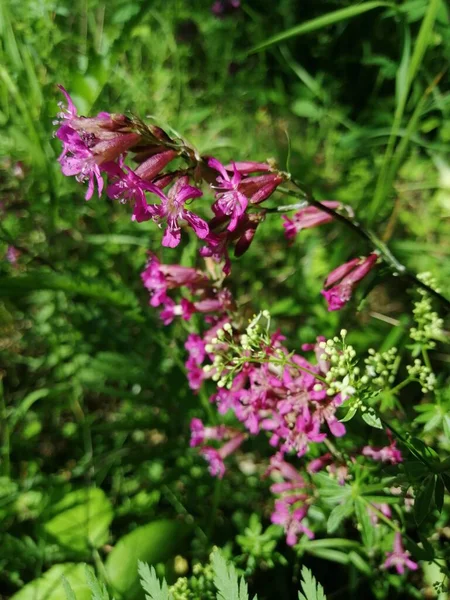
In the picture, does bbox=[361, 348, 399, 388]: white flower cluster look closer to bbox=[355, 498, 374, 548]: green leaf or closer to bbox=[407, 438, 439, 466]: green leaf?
bbox=[407, 438, 439, 466]: green leaf

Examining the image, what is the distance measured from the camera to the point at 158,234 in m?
2.61

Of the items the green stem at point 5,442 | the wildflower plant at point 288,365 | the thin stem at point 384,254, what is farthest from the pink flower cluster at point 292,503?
the green stem at point 5,442

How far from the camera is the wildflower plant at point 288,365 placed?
1312 millimetres

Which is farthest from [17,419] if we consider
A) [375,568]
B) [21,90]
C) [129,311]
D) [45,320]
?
[375,568]

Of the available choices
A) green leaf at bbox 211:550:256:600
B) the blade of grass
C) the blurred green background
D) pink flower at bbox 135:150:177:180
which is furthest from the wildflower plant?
the blade of grass

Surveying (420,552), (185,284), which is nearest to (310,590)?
(420,552)

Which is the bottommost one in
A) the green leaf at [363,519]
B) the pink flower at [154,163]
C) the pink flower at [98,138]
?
the green leaf at [363,519]

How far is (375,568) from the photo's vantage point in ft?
5.84

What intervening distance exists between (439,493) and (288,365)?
0.50 metres

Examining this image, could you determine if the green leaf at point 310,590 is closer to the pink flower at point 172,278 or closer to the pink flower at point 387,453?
the pink flower at point 387,453

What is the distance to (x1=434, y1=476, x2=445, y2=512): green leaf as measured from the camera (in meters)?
1.24

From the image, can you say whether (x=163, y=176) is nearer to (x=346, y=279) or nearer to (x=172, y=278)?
(x=172, y=278)

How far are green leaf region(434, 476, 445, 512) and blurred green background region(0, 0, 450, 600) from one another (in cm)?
77

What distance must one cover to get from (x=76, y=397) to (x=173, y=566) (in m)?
0.90
